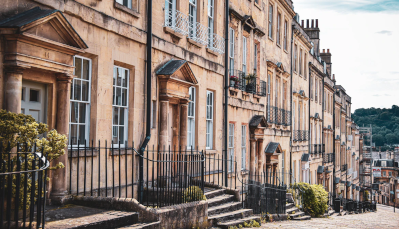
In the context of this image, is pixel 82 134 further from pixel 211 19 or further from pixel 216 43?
pixel 211 19

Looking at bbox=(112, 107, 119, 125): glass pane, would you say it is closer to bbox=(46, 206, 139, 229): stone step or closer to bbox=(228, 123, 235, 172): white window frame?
bbox=(46, 206, 139, 229): stone step

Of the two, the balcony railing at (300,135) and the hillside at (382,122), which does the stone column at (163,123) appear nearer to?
the balcony railing at (300,135)

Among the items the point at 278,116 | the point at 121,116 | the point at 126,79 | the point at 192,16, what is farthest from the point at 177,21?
the point at 278,116

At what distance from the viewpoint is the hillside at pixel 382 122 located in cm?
16275

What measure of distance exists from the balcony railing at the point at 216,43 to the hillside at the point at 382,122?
508 ft

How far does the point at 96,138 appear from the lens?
384 inches

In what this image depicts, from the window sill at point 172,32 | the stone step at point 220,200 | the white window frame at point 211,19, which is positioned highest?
the white window frame at point 211,19

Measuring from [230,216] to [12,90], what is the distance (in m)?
6.92

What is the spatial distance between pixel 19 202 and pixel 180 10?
8.59 metres

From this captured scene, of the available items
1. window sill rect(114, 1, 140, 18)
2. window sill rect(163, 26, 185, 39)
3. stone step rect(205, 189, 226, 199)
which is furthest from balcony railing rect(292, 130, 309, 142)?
window sill rect(114, 1, 140, 18)

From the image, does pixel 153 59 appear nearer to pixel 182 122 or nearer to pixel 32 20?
pixel 182 122

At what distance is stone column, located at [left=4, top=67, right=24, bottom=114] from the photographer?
7.44 meters

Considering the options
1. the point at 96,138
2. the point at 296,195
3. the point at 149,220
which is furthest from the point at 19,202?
the point at 296,195

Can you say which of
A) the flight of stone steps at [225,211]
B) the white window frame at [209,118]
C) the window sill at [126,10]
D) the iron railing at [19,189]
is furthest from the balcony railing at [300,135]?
the iron railing at [19,189]
